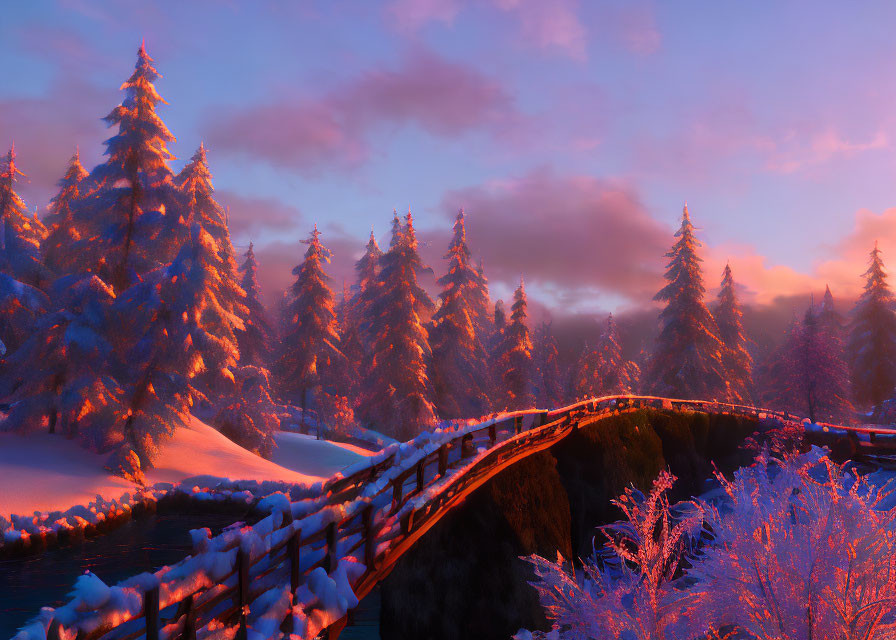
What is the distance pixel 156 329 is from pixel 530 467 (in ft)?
40.3

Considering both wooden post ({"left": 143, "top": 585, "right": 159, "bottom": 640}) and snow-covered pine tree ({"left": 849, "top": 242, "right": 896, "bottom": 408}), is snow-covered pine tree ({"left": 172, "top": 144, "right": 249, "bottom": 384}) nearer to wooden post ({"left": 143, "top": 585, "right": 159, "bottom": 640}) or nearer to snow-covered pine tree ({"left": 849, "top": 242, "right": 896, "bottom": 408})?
wooden post ({"left": 143, "top": 585, "right": 159, "bottom": 640})

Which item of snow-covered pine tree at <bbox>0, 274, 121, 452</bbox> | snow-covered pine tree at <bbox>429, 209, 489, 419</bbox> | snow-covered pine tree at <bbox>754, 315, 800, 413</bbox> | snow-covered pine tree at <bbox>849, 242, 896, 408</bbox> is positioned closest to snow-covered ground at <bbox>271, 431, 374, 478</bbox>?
snow-covered pine tree at <bbox>0, 274, 121, 452</bbox>

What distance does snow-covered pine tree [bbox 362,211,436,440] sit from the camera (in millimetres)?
32531

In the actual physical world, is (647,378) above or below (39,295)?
below

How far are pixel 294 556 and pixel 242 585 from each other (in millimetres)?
949

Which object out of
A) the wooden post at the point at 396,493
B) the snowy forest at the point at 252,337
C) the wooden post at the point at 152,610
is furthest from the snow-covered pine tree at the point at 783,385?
the wooden post at the point at 152,610

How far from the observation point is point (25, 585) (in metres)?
11.1

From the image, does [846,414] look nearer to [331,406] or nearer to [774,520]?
[331,406]

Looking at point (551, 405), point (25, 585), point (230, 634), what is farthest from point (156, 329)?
point (551, 405)

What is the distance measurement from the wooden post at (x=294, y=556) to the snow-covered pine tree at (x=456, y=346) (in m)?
29.7

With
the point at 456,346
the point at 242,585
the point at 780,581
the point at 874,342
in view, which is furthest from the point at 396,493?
the point at 874,342

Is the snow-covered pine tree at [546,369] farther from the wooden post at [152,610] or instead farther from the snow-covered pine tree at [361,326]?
the wooden post at [152,610]

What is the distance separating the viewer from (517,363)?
4119 centimetres

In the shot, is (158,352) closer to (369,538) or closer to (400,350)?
(369,538)
